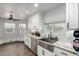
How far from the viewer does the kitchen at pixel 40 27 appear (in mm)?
1507

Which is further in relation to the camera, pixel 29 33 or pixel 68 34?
pixel 29 33

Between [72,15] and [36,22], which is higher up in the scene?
[72,15]

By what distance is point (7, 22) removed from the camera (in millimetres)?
1583

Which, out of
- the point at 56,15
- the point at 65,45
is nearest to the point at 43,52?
the point at 65,45

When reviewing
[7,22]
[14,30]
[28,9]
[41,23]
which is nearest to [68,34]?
[41,23]

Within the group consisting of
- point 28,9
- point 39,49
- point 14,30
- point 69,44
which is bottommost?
point 39,49

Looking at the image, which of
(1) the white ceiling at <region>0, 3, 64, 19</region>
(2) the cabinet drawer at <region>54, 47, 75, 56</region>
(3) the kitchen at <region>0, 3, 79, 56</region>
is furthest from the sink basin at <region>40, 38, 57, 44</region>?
(1) the white ceiling at <region>0, 3, 64, 19</region>

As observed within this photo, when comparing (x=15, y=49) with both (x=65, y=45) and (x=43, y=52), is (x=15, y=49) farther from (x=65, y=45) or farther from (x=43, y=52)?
(x=65, y=45)

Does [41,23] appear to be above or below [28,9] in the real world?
below

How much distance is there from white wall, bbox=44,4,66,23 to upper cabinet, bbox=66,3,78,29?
0.24ft

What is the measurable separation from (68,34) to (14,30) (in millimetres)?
893

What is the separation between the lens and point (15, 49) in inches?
63.3

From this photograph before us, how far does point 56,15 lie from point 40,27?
32cm

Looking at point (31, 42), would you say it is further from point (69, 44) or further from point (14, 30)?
point (69, 44)
